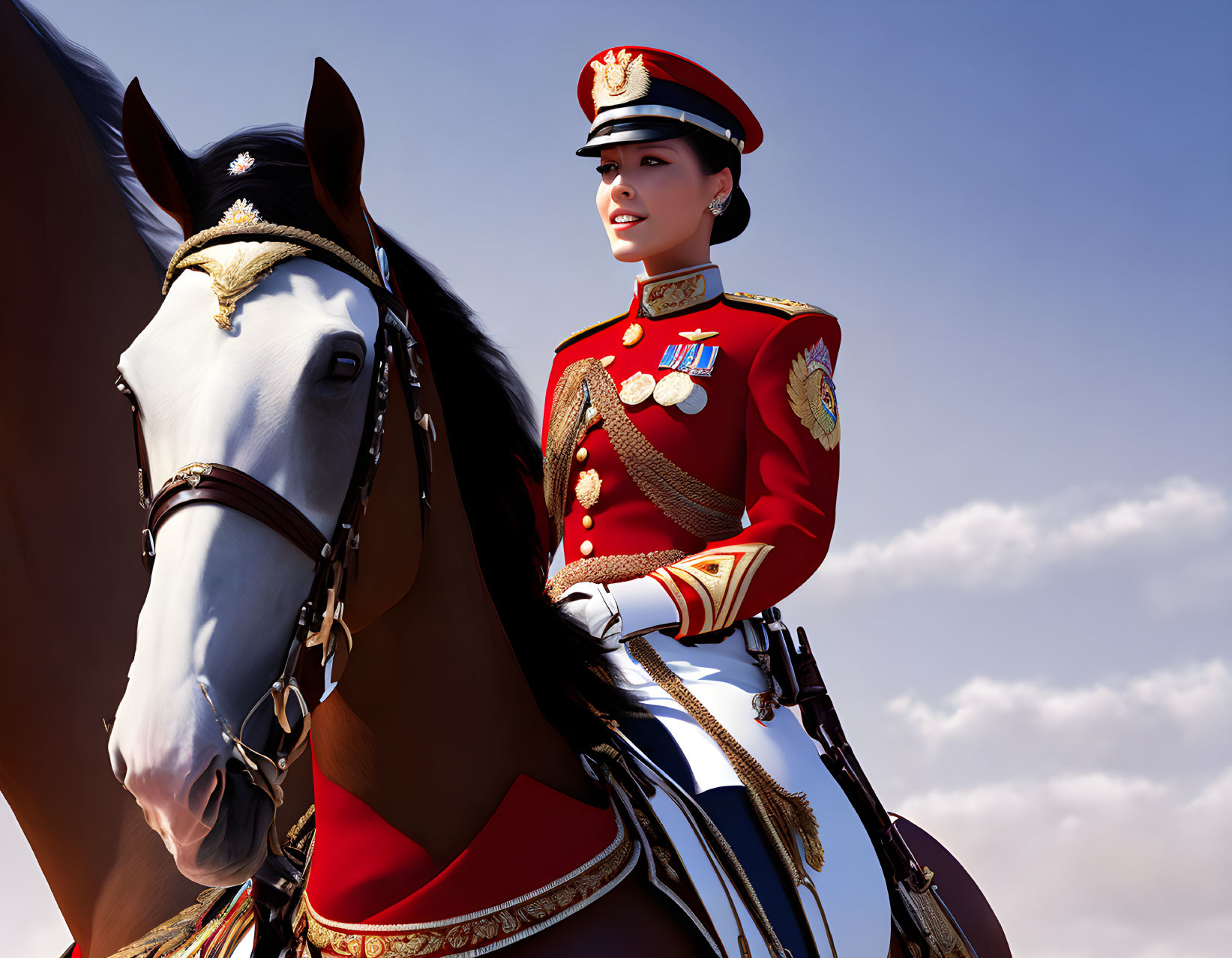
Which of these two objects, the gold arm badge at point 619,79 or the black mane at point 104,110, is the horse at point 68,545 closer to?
the black mane at point 104,110

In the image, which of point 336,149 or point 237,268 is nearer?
point 237,268

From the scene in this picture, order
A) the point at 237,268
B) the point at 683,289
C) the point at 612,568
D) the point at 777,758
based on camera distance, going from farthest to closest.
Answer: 1. the point at 683,289
2. the point at 612,568
3. the point at 777,758
4. the point at 237,268

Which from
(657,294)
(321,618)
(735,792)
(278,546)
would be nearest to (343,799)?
(321,618)

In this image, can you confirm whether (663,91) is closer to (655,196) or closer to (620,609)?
(655,196)

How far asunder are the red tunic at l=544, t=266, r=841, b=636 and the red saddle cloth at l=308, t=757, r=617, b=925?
2.60 feet

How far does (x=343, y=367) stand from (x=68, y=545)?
1.56 meters

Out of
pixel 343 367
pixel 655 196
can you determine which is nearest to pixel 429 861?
pixel 343 367

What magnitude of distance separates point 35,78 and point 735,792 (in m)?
3.24

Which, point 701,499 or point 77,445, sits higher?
point 701,499

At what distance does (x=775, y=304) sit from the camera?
3982mm

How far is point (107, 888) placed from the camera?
3209mm

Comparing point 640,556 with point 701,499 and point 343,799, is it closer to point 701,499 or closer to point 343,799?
point 701,499

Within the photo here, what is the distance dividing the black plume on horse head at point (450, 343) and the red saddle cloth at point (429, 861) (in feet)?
1.35

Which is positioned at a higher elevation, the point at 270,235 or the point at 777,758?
the point at 270,235
